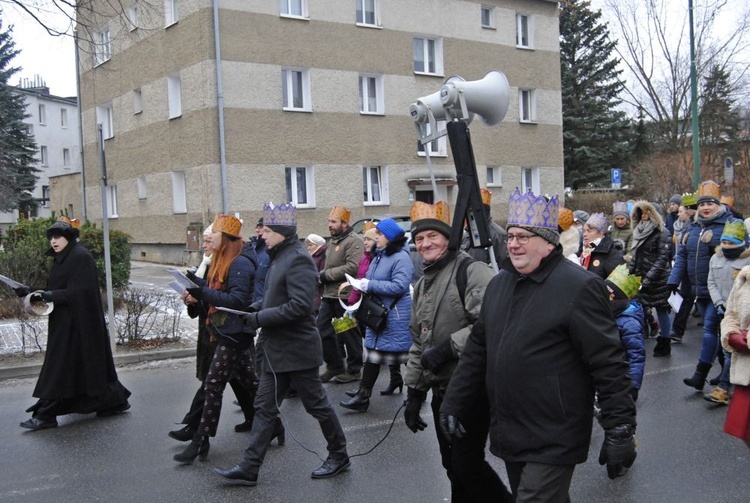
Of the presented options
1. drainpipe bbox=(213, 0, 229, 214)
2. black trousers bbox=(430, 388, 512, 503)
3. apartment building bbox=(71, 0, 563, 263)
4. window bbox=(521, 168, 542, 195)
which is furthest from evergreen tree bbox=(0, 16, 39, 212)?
black trousers bbox=(430, 388, 512, 503)

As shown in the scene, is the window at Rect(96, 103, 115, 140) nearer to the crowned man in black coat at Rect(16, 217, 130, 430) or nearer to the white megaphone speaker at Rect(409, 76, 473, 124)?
the crowned man in black coat at Rect(16, 217, 130, 430)

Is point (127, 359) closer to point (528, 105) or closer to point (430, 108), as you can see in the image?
point (430, 108)

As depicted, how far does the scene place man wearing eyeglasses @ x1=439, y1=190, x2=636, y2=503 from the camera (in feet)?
9.89

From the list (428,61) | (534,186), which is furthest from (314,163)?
(534,186)

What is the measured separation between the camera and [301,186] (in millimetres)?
24266

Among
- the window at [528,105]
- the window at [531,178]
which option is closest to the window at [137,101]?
the window at [528,105]

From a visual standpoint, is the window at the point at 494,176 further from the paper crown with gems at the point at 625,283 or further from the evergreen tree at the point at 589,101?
the paper crown with gems at the point at 625,283

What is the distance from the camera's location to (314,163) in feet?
78.9

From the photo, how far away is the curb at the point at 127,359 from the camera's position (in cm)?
894

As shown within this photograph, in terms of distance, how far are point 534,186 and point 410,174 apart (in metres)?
6.95

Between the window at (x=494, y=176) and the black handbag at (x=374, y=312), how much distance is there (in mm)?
22644

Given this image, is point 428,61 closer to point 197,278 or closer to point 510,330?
point 197,278

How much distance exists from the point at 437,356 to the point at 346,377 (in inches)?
172

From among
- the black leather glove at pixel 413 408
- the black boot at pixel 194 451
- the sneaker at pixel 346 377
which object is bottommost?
the sneaker at pixel 346 377
